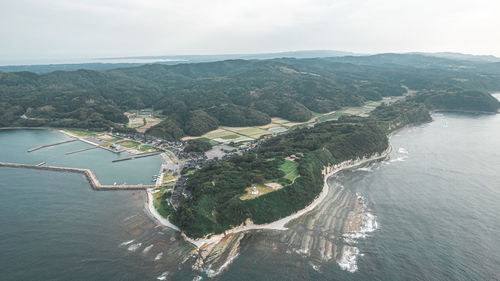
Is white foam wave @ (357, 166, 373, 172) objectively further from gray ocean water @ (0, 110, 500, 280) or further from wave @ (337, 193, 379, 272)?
wave @ (337, 193, 379, 272)

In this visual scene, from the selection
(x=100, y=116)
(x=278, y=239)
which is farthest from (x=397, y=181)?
(x=100, y=116)

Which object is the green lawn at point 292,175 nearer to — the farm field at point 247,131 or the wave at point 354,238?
the wave at point 354,238

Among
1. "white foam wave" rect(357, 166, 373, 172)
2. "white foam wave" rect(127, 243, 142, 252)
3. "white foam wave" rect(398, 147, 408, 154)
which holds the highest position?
"white foam wave" rect(127, 243, 142, 252)

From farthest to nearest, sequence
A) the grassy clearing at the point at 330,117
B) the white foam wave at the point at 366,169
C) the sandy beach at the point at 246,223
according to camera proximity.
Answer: the grassy clearing at the point at 330,117 < the white foam wave at the point at 366,169 < the sandy beach at the point at 246,223

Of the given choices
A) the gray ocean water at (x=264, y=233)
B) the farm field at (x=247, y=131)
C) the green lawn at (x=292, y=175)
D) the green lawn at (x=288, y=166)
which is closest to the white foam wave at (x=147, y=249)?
the gray ocean water at (x=264, y=233)

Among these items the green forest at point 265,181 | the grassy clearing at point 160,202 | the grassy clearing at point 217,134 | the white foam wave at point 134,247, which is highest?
the green forest at point 265,181

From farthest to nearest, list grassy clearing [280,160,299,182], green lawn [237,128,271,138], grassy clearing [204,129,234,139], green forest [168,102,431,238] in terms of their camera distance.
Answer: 1. green lawn [237,128,271,138]
2. grassy clearing [204,129,234,139]
3. grassy clearing [280,160,299,182]
4. green forest [168,102,431,238]

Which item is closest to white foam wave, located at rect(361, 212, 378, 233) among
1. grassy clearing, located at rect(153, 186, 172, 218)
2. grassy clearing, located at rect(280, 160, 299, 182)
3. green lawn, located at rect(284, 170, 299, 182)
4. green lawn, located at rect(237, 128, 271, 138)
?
green lawn, located at rect(284, 170, 299, 182)
